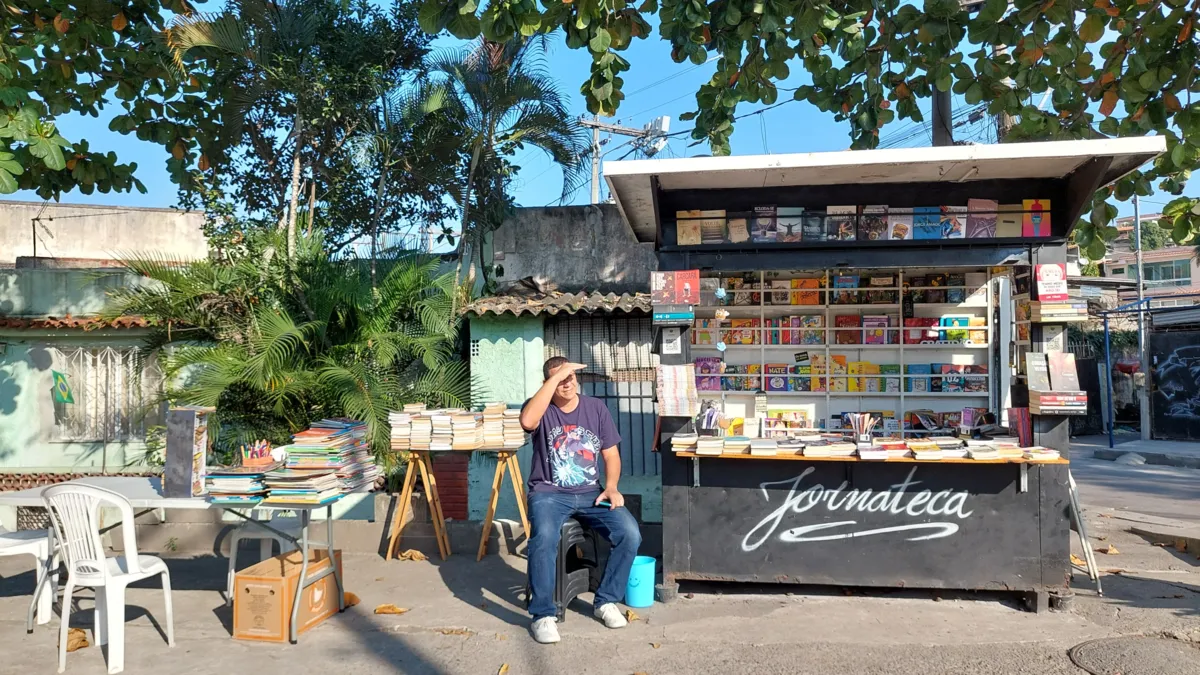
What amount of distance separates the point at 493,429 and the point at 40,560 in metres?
3.23

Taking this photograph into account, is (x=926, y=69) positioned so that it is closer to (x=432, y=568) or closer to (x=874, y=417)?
(x=874, y=417)

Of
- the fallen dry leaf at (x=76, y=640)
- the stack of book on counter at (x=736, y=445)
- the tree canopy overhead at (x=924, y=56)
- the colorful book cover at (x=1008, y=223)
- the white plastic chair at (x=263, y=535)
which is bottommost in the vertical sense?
the fallen dry leaf at (x=76, y=640)

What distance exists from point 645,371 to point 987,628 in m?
4.56

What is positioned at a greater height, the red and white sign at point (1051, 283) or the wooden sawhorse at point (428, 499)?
the red and white sign at point (1051, 283)

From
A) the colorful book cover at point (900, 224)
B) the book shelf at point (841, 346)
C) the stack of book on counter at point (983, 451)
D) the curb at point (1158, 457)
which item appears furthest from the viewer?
the curb at point (1158, 457)

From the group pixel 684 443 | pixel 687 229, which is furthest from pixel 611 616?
pixel 687 229

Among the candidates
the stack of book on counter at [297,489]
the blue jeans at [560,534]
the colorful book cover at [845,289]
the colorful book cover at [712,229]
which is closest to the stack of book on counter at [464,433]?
the blue jeans at [560,534]

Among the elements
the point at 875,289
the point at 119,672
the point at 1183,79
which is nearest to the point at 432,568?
the point at 119,672

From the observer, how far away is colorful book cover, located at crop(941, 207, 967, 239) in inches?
235

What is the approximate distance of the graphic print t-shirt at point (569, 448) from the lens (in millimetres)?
5613

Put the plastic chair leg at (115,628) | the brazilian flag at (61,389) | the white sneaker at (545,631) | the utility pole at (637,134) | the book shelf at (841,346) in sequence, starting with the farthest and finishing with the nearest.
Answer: the utility pole at (637,134) < the brazilian flag at (61,389) < the book shelf at (841,346) < the white sneaker at (545,631) < the plastic chair leg at (115,628)

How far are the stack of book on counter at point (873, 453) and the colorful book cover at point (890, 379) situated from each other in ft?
6.32

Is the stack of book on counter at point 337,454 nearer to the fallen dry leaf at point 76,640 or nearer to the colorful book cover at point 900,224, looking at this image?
the fallen dry leaf at point 76,640

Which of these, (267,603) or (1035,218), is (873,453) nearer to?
(1035,218)
